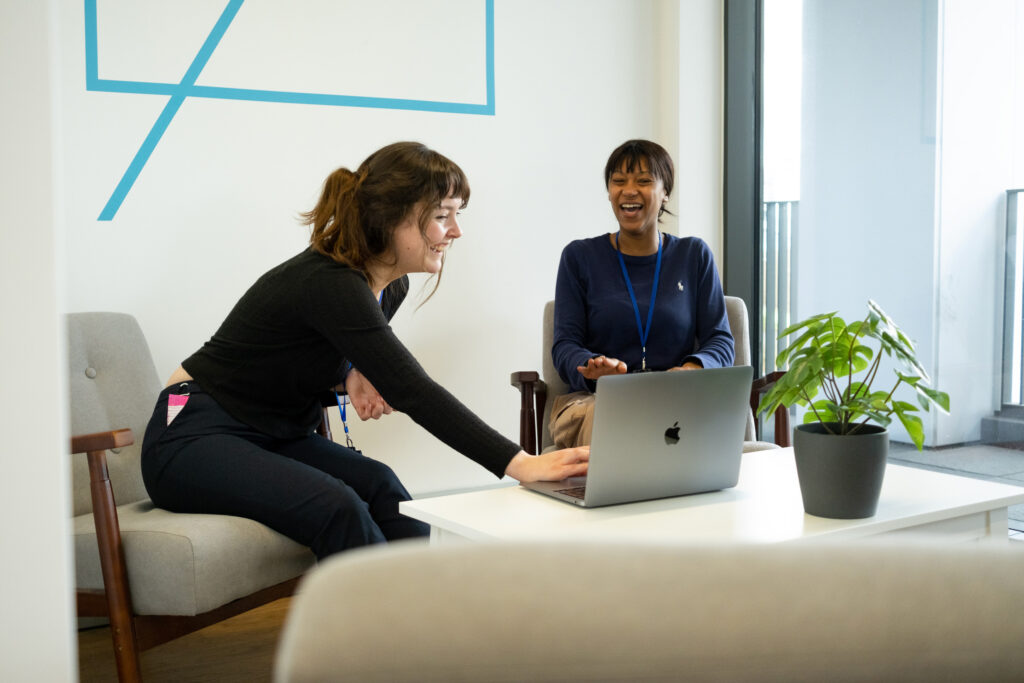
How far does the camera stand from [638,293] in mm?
3016

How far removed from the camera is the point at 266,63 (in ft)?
10.6

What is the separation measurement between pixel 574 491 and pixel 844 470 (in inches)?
18.2

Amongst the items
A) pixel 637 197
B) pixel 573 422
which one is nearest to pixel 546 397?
pixel 573 422

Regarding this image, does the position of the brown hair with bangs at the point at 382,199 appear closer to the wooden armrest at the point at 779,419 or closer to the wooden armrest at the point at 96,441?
the wooden armrest at the point at 96,441

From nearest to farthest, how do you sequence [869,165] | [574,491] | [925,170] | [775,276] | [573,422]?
[574,491]
[573,422]
[925,170]
[869,165]
[775,276]

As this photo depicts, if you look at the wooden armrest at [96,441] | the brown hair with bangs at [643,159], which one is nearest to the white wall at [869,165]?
the brown hair with bangs at [643,159]

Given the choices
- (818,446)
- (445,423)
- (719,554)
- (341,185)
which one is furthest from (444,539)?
(719,554)

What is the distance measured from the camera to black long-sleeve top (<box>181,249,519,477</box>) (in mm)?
1979

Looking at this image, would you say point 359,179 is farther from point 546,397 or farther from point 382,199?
point 546,397

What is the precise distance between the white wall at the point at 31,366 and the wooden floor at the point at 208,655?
45.2 inches

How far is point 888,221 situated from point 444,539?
7.81ft

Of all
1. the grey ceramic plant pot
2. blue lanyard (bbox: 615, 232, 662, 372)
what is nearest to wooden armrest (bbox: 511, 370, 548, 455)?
blue lanyard (bbox: 615, 232, 662, 372)

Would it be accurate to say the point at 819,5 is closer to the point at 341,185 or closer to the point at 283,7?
the point at 283,7

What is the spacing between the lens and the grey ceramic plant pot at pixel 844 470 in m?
1.60
